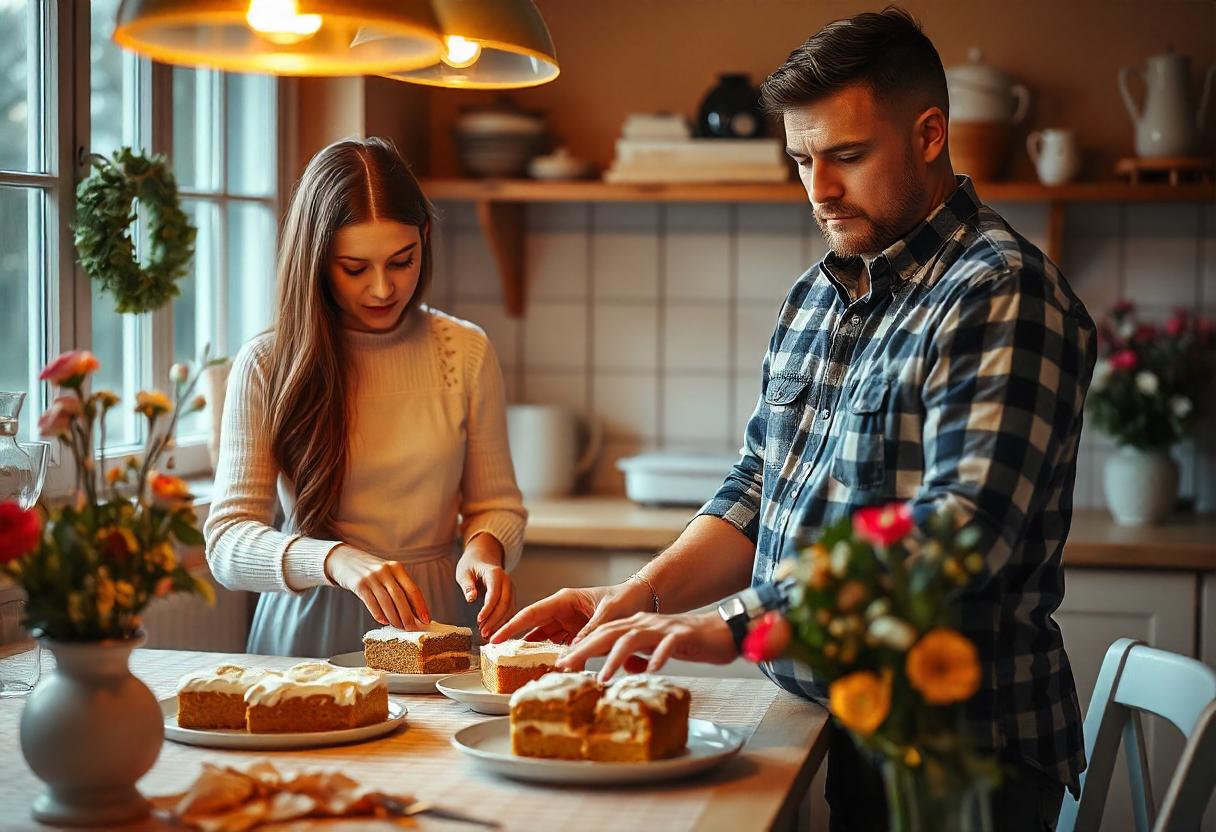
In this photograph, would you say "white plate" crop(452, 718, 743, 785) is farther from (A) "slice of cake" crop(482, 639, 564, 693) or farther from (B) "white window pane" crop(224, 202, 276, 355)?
(B) "white window pane" crop(224, 202, 276, 355)

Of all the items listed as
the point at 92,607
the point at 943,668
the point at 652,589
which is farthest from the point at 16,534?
the point at 652,589

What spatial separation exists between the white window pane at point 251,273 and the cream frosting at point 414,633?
1.39m

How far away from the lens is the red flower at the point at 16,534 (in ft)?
3.58

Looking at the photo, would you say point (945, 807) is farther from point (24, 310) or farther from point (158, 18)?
point (24, 310)

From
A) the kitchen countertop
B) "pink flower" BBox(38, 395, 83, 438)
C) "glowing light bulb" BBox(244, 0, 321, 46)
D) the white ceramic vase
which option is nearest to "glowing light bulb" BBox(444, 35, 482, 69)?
"glowing light bulb" BBox(244, 0, 321, 46)

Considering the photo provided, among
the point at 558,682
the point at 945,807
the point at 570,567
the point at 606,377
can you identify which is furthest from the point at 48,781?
the point at 606,377

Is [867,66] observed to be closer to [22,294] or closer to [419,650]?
[419,650]

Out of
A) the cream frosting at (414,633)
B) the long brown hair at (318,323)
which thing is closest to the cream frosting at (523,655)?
the cream frosting at (414,633)

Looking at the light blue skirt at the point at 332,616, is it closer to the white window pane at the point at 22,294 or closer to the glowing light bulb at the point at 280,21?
the white window pane at the point at 22,294

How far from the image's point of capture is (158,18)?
1232 mm

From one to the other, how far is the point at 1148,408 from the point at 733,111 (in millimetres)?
1077

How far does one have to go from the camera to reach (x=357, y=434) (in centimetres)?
208

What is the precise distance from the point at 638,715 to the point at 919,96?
0.78 metres

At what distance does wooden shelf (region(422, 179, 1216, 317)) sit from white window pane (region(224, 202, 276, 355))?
38cm
